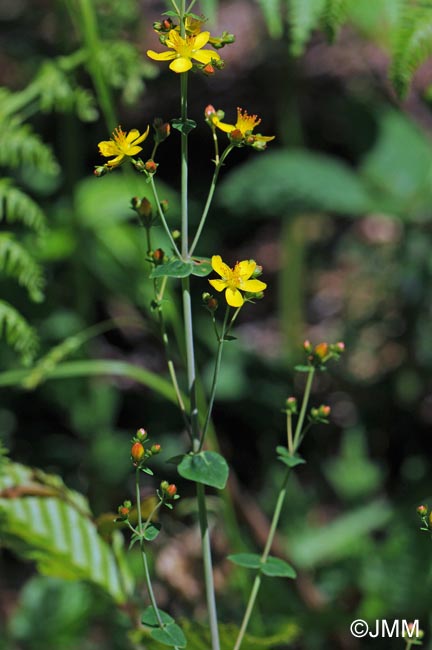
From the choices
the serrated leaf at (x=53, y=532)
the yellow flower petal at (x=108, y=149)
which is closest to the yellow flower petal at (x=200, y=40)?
the yellow flower petal at (x=108, y=149)

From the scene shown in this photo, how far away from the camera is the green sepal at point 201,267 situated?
879 millimetres

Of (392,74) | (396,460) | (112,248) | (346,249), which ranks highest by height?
(392,74)

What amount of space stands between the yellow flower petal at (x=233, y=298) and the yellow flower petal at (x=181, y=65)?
8.4 inches

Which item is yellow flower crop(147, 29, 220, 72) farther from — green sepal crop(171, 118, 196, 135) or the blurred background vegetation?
the blurred background vegetation

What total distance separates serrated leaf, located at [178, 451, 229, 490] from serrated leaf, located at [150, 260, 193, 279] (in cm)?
20

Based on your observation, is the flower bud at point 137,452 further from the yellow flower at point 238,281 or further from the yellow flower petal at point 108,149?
the yellow flower petal at point 108,149

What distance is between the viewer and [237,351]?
98.3 inches

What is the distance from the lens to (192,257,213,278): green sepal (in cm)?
88

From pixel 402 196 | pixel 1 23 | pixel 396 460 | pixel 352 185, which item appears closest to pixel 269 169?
pixel 352 185

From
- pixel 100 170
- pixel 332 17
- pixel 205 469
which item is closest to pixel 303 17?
pixel 332 17

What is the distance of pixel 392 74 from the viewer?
1.38 m

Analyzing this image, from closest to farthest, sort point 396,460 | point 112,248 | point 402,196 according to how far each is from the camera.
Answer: point 112,248, point 402,196, point 396,460

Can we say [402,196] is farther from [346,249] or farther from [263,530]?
[263,530]

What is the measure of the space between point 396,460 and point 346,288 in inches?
29.6
